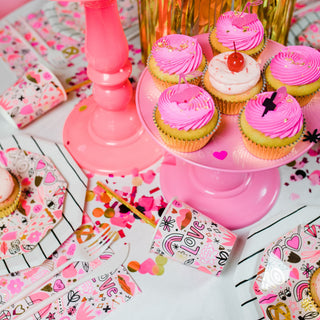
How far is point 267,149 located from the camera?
875mm

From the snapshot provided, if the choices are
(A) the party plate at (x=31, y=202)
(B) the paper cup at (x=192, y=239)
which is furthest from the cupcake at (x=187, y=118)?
(A) the party plate at (x=31, y=202)

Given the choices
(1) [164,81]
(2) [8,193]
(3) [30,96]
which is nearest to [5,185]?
(2) [8,193]

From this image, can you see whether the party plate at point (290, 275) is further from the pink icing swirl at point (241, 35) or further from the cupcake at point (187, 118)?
the pink icing swirl at point (241, 35)

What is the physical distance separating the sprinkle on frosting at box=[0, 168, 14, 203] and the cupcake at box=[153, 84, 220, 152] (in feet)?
1.42

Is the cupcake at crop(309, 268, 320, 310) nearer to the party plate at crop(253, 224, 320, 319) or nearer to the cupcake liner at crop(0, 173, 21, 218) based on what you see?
the party plate at crop(253, 224, 320, 319)

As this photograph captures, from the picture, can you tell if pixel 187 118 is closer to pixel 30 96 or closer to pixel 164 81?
pixel 164 81

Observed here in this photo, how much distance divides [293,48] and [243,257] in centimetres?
53

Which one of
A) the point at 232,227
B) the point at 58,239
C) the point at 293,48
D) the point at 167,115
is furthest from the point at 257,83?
the point at 58,239

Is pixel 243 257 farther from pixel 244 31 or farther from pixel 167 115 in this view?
pixel 244 31

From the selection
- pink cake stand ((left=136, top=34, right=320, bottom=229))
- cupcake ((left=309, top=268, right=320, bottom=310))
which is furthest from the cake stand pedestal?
cupcake ((left=309, top=268, right=320, bottom=310))

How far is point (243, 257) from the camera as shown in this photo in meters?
0.99

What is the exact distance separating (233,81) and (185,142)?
19cm

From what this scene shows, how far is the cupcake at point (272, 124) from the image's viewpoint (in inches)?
33.7

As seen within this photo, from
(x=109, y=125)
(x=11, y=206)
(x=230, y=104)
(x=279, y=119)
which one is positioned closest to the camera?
(x=279, y=119)
